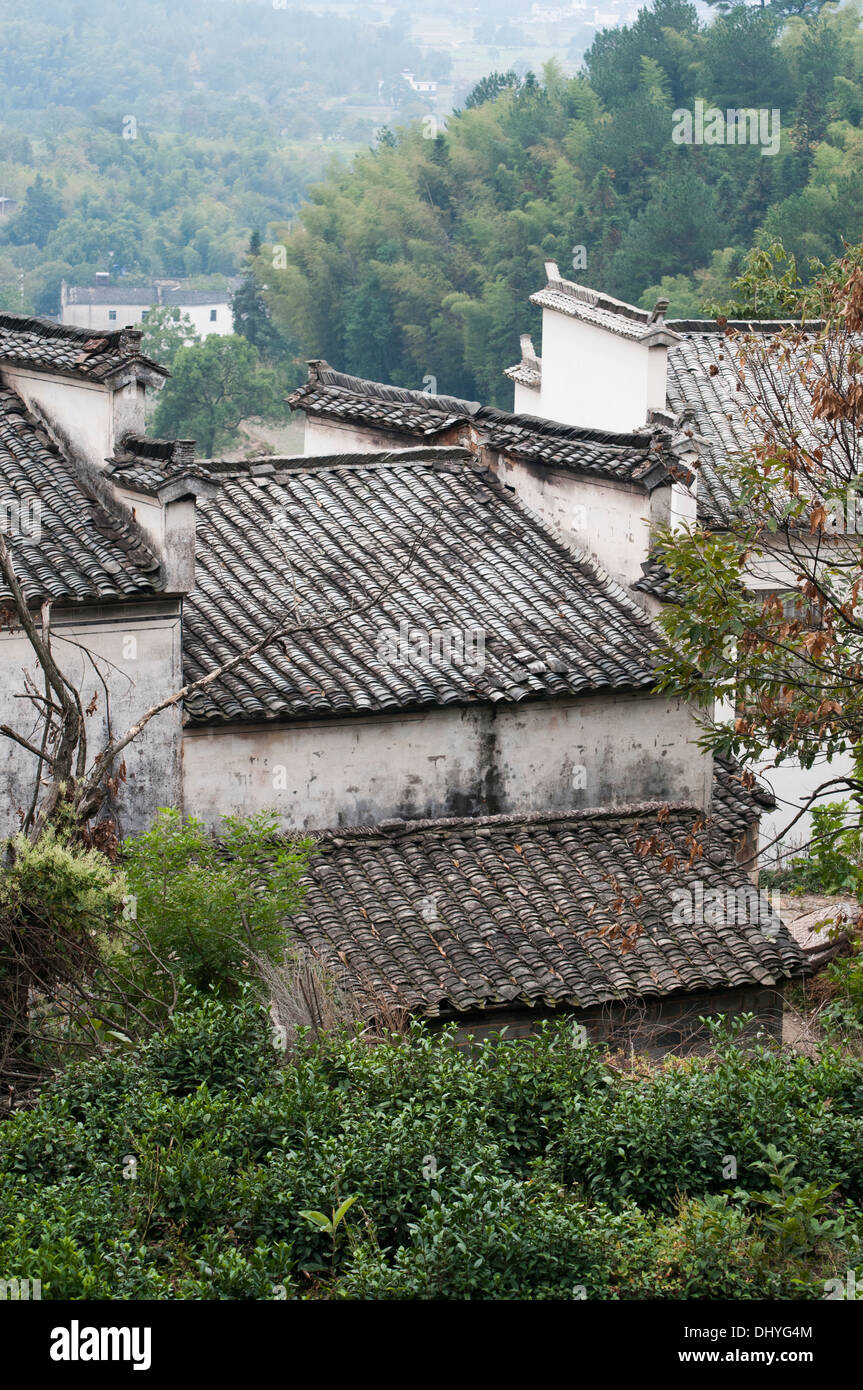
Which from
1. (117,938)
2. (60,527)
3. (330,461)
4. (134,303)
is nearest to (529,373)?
(330,461)

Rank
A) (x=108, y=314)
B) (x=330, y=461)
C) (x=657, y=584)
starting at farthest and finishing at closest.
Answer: (x=108, y=314), (x=330, y=461), (x=657, y=584)

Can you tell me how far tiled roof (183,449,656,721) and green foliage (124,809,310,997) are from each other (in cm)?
241

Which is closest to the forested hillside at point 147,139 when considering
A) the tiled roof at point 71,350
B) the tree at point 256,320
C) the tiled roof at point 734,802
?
the tree at point 256,320

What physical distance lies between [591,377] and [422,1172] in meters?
19.9

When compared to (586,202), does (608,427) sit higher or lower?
lower

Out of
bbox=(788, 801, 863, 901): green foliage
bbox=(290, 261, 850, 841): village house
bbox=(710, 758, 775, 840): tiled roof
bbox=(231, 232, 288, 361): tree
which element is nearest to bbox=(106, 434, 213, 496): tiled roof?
bbox=(290, 261, 850, 841): village house

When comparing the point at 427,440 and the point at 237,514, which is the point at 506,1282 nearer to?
the point at 237,514

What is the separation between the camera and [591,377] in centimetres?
2791

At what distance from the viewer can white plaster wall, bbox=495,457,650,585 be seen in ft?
63.4

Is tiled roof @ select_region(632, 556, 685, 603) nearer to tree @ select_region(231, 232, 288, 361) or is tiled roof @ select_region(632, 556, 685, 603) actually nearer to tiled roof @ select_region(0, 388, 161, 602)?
tiled roof @ select_region(0, 388, 161, 602)

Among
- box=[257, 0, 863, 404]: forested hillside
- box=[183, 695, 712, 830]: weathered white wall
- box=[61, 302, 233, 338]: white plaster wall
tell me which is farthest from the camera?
box=[61, 302, 233, 338]: white plaster wall

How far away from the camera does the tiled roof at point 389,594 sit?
1728cm

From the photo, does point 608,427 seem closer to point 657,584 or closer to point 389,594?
point 657,584

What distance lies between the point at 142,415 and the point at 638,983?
8.33 metres
